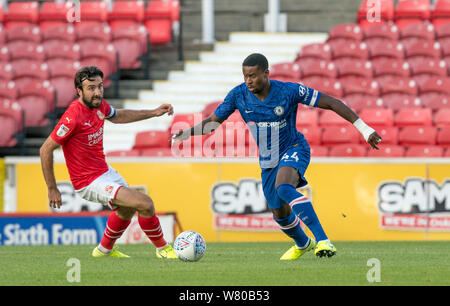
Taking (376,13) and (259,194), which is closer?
(259,194)

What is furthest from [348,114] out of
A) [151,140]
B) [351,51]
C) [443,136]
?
[351,51]

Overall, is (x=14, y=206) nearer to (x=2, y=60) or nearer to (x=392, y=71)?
(x=2, y=60)

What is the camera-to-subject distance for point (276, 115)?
8.09 metres

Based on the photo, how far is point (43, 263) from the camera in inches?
320

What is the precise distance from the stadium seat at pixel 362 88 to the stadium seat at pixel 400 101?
0.23m

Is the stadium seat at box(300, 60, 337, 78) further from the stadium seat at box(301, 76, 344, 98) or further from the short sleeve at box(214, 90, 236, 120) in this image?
the short sleeve at box(214, 90, 236, 120)

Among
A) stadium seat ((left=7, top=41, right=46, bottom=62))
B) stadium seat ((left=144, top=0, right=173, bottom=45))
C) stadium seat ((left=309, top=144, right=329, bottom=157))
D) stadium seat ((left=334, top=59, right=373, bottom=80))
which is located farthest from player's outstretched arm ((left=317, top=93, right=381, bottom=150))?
stadium seat ((left=144, top=0, right=173, bottom=45))

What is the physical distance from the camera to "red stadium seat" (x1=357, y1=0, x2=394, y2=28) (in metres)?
19.5

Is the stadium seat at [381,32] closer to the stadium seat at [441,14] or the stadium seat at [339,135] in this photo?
the stadium seat at [441,14]

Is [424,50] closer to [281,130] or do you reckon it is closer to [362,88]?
[362,88]

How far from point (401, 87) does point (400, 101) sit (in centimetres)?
35

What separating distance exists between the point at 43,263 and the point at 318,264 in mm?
2523

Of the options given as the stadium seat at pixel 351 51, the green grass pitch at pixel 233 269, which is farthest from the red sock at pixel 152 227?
the stadium seat at pixel 351 51

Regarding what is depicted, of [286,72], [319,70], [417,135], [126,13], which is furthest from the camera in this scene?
[126,13]
